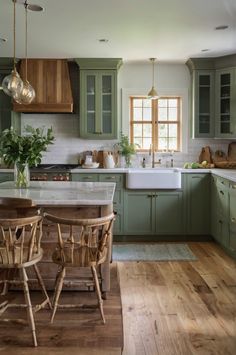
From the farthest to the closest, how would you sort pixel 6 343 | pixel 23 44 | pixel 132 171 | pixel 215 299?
pixel 132 171 → pixel 23 44 → pixel 215 299 → pixel 6 343

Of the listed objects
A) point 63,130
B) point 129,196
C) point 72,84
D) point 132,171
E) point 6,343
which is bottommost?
point 6,343

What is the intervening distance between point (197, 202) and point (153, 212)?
24.4 inches

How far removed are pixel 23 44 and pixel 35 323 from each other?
3479mm

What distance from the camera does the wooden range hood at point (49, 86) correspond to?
5789mm

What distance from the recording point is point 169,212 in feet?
18.4

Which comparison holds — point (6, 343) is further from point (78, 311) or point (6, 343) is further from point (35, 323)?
point (78, 311)

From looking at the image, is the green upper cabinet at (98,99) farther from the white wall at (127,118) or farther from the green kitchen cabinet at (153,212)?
the green kitchen cabinet at (153,212)

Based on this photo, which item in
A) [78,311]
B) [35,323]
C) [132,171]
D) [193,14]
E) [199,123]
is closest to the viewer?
[35,323]

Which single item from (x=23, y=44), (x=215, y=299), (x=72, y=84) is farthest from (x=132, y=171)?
(x=215, y=299)

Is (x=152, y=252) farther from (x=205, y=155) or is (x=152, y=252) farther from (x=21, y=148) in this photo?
(x=21, y=148)

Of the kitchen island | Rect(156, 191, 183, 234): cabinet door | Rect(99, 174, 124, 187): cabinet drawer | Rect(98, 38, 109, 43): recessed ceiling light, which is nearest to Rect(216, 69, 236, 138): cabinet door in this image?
Rect(156, 191, 183, 234): cabinet door

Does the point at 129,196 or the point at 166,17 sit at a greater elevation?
the point at 166,17

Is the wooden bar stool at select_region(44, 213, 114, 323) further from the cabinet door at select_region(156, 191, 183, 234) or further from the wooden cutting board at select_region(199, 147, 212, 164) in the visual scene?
the wooden cutting board at select_region(199, 147, 212, 164)

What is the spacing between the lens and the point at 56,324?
2.94m
